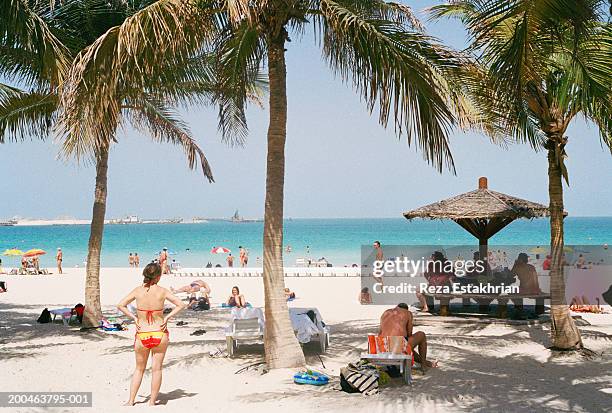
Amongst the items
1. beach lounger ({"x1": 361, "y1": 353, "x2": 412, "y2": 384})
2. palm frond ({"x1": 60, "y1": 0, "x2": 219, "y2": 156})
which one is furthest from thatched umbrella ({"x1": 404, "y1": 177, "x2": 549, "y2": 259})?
palm frond ({"x1": 60, "y1": 0, "x2": 219, "y2": 156})

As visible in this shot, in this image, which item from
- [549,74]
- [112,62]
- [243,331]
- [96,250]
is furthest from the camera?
[96,250]

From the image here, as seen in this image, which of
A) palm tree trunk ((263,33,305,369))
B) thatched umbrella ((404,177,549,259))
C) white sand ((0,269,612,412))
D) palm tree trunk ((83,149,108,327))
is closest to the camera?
white sand ((0,269,612,412))

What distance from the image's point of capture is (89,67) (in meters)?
6.60

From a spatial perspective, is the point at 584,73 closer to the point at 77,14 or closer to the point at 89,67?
the point at 89,67

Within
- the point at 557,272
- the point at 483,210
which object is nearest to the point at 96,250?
the point at 483,210

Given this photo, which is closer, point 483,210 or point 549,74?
point 549,74

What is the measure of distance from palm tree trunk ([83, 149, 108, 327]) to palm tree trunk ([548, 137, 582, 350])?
7.42 meters

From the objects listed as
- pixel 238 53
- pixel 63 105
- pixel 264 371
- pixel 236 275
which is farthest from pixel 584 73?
pixel 236 275

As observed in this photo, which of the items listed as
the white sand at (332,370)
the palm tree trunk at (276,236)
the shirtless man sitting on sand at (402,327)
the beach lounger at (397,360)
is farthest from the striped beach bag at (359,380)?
the palm tree trunk at (276,236)

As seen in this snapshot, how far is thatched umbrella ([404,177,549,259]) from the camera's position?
38.7 feet

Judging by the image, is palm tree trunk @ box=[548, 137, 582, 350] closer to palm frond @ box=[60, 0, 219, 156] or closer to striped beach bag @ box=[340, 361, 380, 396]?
striped beach bag @ box=[340, 361, 380, 396]

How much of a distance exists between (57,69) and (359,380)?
19.9 feet

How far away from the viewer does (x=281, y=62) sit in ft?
25.8

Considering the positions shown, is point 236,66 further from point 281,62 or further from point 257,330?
point 257,330
